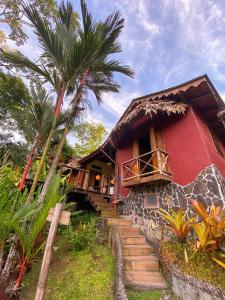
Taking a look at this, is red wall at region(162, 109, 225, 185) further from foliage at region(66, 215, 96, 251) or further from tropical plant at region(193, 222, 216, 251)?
foliage at region(66, 215, 96, 251)

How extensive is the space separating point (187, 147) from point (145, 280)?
399 centimetres

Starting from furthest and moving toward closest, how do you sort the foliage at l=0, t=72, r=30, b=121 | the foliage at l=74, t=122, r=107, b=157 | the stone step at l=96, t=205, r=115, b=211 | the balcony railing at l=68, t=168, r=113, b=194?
the foliage at l=74, t=122, r=107, b=157
the balcony railing at l=68, t=168, r=113, b=194
the foliage at l=0, t=72, r=30, b=121
the stone step at l=96, t=205, r=115, b=211

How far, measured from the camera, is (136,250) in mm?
4070

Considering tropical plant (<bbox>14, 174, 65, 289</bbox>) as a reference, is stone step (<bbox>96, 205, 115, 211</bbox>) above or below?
above

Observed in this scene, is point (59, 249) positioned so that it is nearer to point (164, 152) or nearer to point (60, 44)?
point (164, 152)

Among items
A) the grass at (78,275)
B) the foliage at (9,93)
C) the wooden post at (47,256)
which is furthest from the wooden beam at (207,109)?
the foliage at (9,93)

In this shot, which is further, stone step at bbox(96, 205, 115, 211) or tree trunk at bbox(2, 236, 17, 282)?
stone step at bbox(96, 205, 115, 211)

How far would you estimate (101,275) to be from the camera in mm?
3326

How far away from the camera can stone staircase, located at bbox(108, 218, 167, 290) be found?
3.05 m

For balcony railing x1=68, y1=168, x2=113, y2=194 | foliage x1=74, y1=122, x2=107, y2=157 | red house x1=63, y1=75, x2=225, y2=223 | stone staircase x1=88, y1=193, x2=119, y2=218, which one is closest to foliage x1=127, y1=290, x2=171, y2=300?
red house x1=63, y1=75, x2=225, y2=223

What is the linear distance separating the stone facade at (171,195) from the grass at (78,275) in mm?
2004

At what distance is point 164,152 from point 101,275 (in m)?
4.11

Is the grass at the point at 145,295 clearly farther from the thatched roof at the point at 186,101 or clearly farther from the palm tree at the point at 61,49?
the thatched roof at the point at 186,101

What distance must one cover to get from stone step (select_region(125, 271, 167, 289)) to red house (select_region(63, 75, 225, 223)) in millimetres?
1882
